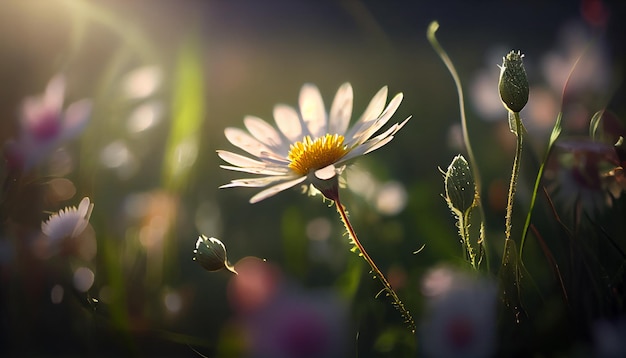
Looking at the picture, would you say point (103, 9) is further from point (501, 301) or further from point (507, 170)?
point (501, 301)

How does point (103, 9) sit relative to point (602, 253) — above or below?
above

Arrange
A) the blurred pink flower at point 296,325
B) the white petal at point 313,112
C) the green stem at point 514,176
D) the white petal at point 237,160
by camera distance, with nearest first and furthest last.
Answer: the blurred pink flower at point 296,325 → the green stem at point 514,176 → the white petal at point 237,160 → the white petal at point 313,112

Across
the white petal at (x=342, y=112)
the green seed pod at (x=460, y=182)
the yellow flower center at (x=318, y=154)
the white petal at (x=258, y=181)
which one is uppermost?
the white petal at (x=342, y=112)

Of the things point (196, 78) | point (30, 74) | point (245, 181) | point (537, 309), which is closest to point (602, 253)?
point (537, 309)

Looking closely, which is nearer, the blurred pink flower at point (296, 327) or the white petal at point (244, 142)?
the blurred pink flower at point (296, 327)

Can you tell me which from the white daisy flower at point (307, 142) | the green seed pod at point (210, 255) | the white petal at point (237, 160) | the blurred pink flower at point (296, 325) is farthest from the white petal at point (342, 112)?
the blurred pink flower at point (296, 325)

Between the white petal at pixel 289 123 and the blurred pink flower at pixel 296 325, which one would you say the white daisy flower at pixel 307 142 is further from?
the blurred pink flower at pixel 296 325
